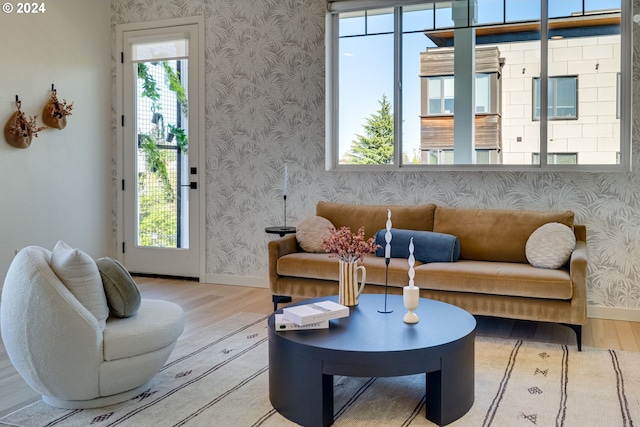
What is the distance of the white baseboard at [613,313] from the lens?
159 inches

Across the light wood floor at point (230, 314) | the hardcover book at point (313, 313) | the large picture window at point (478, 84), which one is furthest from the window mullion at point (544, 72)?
the hardcover book at point (313, 313)

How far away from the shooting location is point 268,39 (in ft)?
16.7

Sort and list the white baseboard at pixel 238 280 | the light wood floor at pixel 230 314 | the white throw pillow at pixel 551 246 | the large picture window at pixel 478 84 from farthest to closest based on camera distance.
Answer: the white baseboard at pixel 238 280 → the large picture window at pixel 478 84 → the white throw pillow at pixel 551 246 → the light wood floor at pixel 230 314

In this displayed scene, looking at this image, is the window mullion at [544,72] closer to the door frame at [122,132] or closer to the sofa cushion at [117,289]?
the door frame at [122,132]

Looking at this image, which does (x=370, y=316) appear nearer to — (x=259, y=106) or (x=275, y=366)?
(x=275, y=366)

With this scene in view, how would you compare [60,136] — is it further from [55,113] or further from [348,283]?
[348,283]

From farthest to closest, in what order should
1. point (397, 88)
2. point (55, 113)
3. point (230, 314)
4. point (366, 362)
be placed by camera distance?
point (55, 113) < point (397, 88) < point (230, 314) < point (366, 362)

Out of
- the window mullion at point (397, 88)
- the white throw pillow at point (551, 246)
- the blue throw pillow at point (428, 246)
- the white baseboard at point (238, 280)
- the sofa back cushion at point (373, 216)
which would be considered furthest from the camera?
the white baseboard at point (238, 280)

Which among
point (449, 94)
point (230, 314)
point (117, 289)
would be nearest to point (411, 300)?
point (117, 289)

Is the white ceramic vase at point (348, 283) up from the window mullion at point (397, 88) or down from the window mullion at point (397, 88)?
down

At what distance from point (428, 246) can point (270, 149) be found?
1.88 meters

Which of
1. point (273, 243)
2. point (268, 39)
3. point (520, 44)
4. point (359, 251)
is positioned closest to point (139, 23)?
point (268, 39)

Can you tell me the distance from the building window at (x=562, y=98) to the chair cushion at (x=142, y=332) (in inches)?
126

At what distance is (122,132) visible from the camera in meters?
5.70
